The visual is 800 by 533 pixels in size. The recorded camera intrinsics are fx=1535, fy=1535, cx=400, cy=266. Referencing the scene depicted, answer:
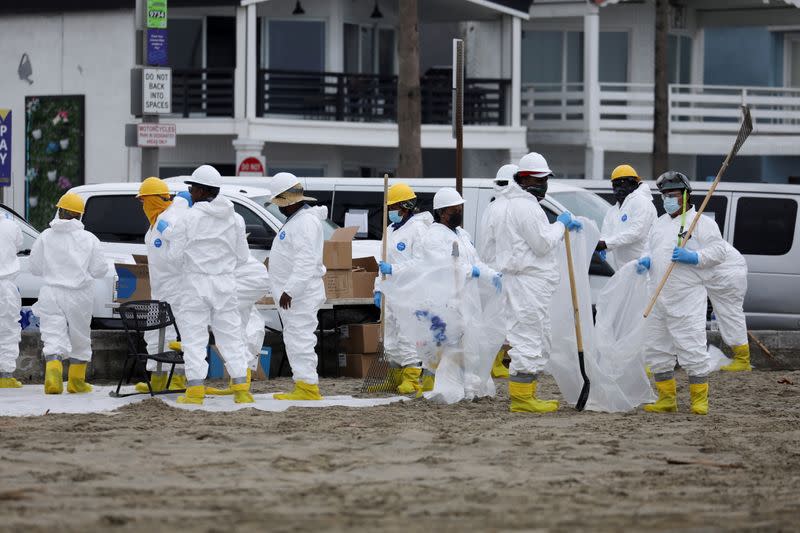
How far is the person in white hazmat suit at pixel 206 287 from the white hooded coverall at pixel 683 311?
3.13 meters

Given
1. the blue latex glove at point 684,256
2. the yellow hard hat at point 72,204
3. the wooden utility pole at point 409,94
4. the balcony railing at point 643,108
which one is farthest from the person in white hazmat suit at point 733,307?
the balcony railing at point 643,108

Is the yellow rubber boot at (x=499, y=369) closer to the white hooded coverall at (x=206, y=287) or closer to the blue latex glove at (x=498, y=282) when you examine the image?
the blue latex glove at (x=498, y=282)

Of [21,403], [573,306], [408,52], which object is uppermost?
[408,52]

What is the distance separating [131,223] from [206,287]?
4059mm

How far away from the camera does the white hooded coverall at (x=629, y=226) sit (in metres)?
14.8

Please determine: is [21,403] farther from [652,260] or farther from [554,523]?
[554,523]

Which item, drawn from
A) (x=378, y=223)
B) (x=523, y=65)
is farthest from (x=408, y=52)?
(x=523, y=65)

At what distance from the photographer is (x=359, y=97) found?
29.2 metres

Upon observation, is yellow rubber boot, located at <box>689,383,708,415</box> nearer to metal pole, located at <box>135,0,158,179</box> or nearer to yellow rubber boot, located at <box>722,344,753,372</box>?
yellow rubber boot, located at <box>722,344,753,372</box>

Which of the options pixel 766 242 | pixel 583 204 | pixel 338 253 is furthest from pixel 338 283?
pixel 766 242

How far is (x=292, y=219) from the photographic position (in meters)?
12.0

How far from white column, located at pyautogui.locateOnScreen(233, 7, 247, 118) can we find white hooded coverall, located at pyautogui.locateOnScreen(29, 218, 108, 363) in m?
15.4

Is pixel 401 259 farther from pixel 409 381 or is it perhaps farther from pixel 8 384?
pixel 8 384

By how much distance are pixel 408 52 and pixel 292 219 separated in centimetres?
1150
